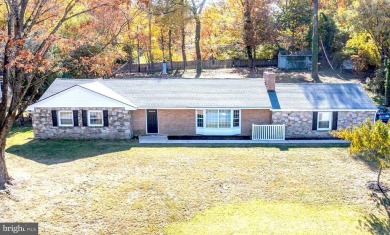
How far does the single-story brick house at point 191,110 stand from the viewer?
2172 centimetres

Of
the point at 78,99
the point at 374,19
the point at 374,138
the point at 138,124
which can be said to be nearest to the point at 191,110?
the point at 138,124

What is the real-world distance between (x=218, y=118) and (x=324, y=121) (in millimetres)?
6172

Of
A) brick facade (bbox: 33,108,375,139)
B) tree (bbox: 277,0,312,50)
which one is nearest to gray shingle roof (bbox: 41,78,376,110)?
brick facade (bbox: 33,108,375,139)

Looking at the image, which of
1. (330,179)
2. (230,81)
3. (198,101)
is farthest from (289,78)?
(330,179)

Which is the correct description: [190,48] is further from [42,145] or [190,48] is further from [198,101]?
[42,145]

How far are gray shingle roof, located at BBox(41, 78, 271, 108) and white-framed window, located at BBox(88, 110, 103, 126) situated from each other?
1.97 meters

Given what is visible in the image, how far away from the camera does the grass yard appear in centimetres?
1235

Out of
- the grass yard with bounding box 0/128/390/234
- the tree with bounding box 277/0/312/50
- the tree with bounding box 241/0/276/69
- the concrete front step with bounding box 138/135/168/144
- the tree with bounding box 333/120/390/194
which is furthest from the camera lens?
the tree with bounding box 277/0/312/50

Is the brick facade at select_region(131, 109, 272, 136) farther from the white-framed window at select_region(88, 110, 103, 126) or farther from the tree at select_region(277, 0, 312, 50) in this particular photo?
the tree at select_region(277, 0, 312, 50)

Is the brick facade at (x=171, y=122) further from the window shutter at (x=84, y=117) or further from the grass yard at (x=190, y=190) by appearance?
the window shutter at (x=84, y=117)

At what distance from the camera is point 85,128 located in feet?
71.8

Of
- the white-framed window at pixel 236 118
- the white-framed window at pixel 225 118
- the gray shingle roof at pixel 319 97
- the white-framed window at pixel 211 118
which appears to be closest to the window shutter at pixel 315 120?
the gray shingle roof at pixel 319 97

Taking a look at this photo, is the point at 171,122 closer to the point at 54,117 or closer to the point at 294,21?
the point at 54,117

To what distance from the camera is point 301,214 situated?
42.7 ft
